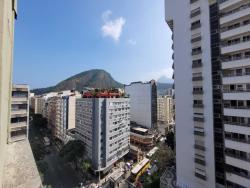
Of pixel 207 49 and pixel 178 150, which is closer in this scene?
pixel 207 49

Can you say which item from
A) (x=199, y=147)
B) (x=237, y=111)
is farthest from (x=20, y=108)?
(x=237, y=111)

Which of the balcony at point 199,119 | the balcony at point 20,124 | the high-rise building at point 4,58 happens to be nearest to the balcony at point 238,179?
the balcony at point 199,119

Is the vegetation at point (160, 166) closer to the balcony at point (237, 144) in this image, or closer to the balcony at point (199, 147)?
the balcony at point (199, 147)

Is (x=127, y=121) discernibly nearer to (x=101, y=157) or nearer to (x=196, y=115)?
(x=101, y=157)

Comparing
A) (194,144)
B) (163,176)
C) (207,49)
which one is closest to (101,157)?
(163,176)

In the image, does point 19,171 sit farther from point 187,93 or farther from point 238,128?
point 238,128

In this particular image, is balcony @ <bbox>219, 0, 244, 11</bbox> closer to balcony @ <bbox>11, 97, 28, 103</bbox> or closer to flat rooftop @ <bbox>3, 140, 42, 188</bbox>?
flat rooftop @ <bbox>3, 140, 42, 188</bbox>
